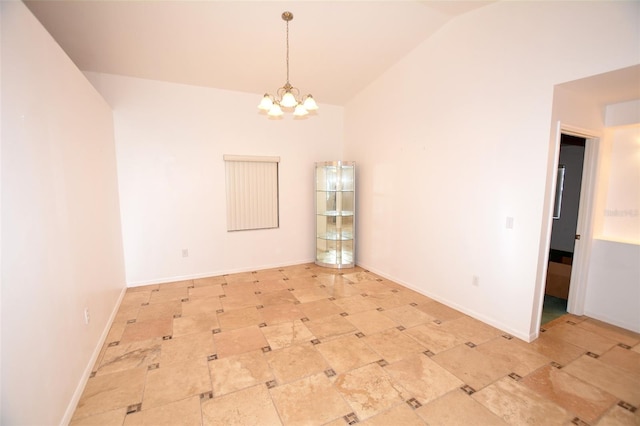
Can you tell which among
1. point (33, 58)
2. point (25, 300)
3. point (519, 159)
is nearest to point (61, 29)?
A: point (33, 58)

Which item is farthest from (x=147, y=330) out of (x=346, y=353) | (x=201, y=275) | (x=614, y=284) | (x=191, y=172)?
(x=614, y=284)

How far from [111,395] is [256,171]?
11.7 ft

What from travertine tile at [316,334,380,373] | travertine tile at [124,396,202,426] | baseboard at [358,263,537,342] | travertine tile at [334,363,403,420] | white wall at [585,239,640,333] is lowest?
travertine tile at [124,396,202,426]

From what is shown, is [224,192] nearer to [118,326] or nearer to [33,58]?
[118,326]

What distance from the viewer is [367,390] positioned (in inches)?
88.4

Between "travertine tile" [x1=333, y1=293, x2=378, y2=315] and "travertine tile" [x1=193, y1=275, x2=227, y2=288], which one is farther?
"travertine tile" [x1=193, y1=275, x2=227, y2=288]

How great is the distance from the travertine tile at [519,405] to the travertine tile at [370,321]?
44.2 inches

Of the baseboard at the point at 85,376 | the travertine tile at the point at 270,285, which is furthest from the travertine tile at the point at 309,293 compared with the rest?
the baseboard at the point at 85,376

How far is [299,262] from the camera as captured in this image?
220 inches

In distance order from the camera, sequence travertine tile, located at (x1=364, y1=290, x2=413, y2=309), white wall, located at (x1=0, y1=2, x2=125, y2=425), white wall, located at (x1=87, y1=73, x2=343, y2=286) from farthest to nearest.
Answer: white wall, located at (x1=87, y1=73, x2=343, y2=286) → travertine tile, located at (x1=364, y1=290, x2=413, y2=309) → white wall, located at (x1=0, y1=2, x2=125, y2=425)

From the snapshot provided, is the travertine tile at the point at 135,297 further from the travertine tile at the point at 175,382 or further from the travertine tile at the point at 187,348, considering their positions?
the travertine tile at the point at 175,382

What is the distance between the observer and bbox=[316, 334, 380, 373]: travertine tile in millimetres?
2561

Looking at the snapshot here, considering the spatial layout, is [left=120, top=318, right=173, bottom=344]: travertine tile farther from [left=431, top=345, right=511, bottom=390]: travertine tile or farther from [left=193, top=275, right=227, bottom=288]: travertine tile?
[left=431, top=345, right=511, bottom=390]: travertine tile

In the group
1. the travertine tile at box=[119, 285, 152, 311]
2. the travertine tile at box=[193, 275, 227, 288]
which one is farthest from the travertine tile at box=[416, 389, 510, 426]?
the travertine tile at box=[119, 285, 152, 311]
